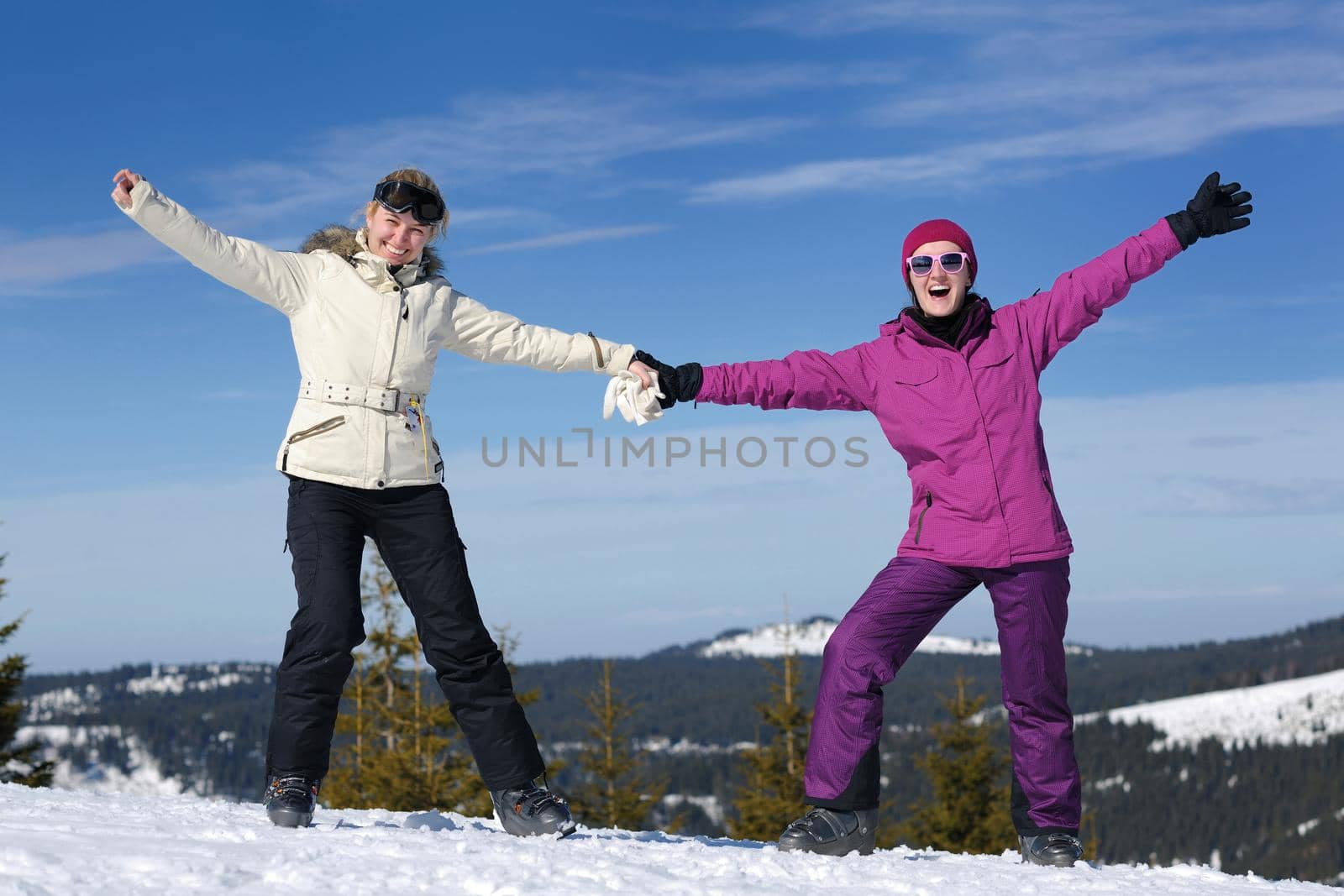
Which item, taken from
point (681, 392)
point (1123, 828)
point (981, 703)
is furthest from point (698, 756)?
point (681, 392)

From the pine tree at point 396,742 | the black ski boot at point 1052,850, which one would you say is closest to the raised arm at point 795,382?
the black ski boot at point 1052,850

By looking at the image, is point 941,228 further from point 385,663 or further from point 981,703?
point 981,703

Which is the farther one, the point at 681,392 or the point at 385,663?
the point at 385,663

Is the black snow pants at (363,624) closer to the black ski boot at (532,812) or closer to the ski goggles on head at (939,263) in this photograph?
the black ski boot at (532,812)

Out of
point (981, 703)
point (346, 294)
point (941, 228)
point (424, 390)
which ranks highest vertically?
point (941, 228)

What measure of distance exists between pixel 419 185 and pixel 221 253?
949 mm

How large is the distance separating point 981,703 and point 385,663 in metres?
15.3

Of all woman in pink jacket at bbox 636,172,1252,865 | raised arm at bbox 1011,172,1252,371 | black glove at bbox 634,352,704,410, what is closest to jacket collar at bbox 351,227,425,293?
black glove at bbox 634,352,704,410

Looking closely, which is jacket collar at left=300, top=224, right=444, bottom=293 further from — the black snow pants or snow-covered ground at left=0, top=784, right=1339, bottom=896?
snow-covered ground at left=0, top=784, right=1339, bottom=896

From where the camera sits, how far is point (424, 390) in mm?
5453

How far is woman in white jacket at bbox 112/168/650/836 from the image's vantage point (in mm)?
5074

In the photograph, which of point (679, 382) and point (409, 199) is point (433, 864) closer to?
point (679, 382)

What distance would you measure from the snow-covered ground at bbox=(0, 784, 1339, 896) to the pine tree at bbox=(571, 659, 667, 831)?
2598 cm

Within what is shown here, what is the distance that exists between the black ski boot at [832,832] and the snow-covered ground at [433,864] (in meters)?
0.13
